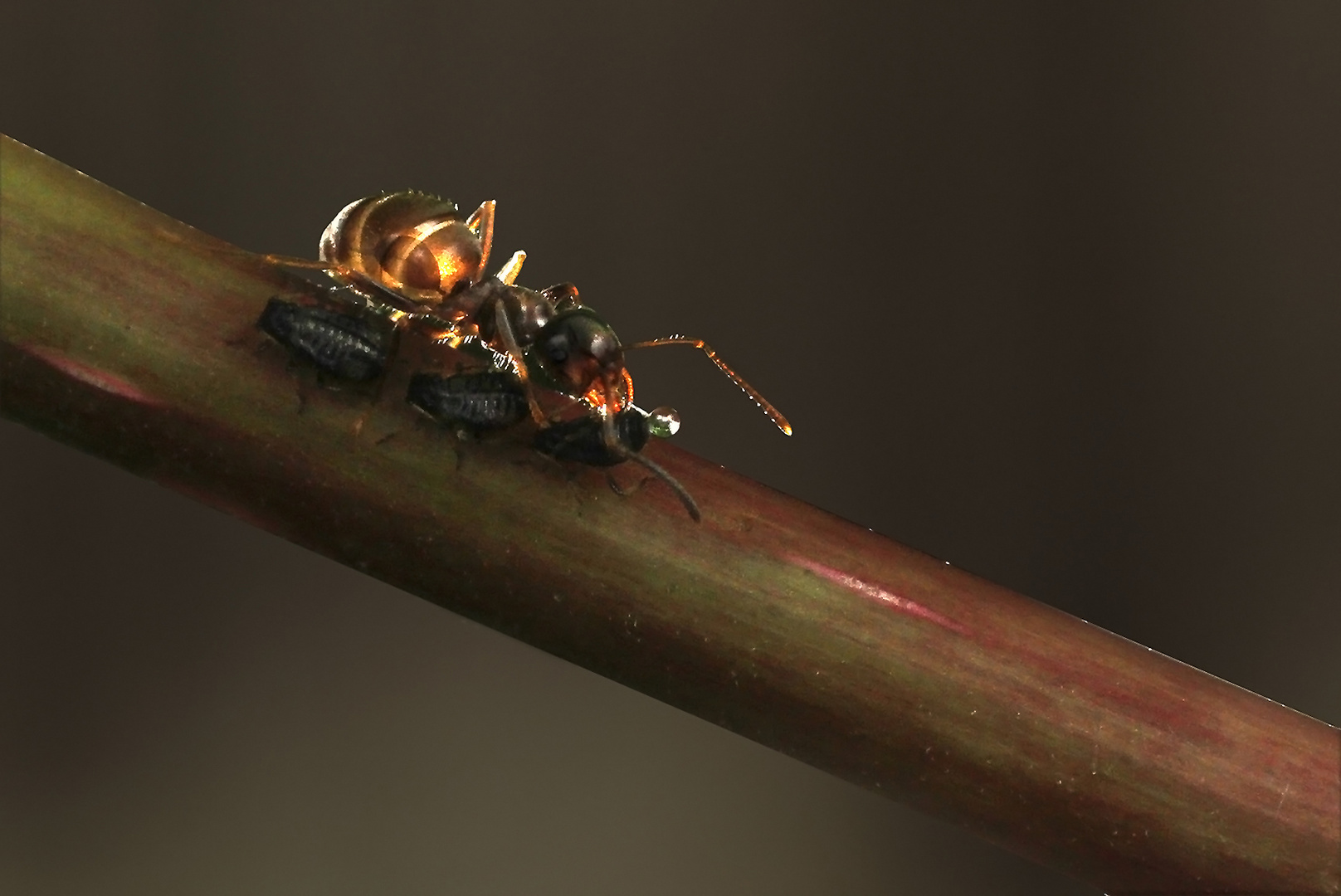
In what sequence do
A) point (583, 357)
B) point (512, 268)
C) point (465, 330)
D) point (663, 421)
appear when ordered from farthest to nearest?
point (512, 268) < point (465, 330) < point (583, 357) < point (663, 421)

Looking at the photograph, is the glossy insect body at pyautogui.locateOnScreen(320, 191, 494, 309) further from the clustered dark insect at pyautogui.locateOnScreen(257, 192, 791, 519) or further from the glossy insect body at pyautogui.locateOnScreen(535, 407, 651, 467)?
the glossy insect body at pyautogui.locateOnScreen(535, 407, 651, 467)

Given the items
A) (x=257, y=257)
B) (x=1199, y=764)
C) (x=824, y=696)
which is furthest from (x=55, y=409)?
(x=1199, y=764)

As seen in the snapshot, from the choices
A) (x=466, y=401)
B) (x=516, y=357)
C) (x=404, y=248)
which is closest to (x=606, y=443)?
(x=466, y=401)

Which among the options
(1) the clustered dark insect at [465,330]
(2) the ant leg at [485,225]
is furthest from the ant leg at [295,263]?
(2) the ant leg at [485,225]

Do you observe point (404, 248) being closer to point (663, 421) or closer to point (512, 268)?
point (512, 268)

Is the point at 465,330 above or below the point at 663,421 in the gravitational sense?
below

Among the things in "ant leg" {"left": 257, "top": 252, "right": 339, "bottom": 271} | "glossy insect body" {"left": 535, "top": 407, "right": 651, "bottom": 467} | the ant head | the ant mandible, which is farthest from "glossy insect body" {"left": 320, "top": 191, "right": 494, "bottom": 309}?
"glossy insect body" {"left": 535, "top": 407, "right": 651, "bottom": 467}

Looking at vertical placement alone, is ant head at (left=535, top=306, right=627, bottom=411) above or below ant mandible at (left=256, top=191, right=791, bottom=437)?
above
